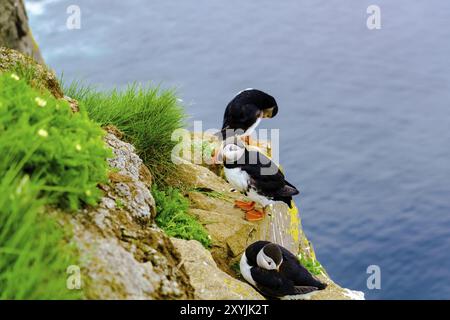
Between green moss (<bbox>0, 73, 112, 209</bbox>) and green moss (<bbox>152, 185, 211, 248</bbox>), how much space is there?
2744 millimetres

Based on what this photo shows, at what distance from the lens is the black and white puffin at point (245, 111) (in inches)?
318

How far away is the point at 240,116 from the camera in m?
8.07

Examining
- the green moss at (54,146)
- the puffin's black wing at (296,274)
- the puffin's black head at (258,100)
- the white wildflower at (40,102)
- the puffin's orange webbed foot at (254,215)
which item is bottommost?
the puffin's black wing at (296,274)

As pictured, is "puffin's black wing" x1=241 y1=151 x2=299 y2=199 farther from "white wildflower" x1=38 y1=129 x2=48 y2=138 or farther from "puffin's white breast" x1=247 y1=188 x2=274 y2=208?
"white wildflower" x1=38 y1=129 x2=48 y2=138

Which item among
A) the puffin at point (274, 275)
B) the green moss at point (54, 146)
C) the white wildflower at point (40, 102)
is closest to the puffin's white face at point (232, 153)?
the puffin at point (274, 275)

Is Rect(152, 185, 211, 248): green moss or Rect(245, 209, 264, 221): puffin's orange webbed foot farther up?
Rect(245, 209, 264, 221): puffin's orange webbed foot

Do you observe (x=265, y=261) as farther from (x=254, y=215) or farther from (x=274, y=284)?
(x=254, y=215)

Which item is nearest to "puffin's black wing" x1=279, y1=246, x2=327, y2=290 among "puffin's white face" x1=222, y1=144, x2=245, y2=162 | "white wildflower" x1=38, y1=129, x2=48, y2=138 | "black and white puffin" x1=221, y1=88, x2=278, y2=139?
"puffin's white face" x1=222, y1=144, x2=245, y2=162

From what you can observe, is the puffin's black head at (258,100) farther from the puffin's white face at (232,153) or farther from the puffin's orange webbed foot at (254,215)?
the puffin's orange webbed foot at (254,215)

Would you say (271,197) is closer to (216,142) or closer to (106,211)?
(216,142)

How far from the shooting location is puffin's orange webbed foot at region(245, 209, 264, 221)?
25.9 feet

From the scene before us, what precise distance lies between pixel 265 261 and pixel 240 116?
2.27 metres

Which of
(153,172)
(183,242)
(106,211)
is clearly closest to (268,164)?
(153,172)

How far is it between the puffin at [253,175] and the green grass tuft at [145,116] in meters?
0.97
